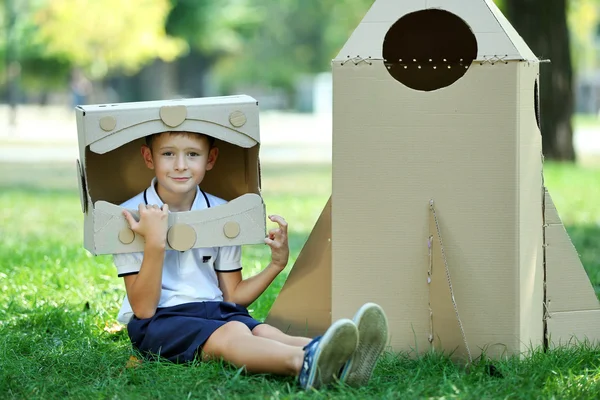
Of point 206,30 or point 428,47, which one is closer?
point 428,47

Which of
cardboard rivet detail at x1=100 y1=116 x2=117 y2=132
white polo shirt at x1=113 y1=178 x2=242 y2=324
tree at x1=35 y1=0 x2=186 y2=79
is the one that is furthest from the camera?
tree at x1=35 y1=0 x2=186 y2=79

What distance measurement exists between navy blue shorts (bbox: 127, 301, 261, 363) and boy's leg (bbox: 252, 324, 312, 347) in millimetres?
39

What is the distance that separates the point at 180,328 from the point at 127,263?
0.92 ft

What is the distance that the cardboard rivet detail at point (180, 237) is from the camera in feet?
10.5

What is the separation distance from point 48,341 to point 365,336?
1.40 meters

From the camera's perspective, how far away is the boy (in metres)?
2.81

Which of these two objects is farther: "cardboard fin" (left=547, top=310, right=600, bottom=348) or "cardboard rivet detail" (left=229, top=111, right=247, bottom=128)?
"cardboard fin" (left=547, top=310, right=600, bottom=348)

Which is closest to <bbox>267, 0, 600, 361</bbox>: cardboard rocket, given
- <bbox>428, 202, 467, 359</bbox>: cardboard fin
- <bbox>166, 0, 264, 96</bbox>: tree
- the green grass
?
<bbox>428, 202, 467, 359</bbox>: cardboard fin

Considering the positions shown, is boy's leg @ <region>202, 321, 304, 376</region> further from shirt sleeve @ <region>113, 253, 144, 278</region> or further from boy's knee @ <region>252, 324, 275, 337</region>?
shirt sleeve @ <region>113, 253, 144, 278</region>

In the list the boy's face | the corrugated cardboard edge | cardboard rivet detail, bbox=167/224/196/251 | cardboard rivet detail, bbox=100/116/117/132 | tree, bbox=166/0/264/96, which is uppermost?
tree, bbox=166/0/264/96

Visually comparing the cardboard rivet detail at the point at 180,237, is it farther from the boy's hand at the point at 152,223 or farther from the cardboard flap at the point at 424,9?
the cardboard flap at the point at 424,9

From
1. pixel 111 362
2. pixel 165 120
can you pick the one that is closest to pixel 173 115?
pixel 165 120

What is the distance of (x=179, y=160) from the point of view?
3279 mm

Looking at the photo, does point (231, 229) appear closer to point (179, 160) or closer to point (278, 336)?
point (179, 160)
